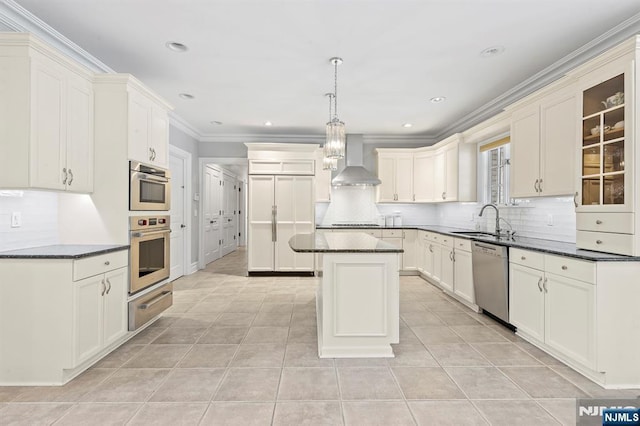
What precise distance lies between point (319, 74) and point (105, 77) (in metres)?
2.04

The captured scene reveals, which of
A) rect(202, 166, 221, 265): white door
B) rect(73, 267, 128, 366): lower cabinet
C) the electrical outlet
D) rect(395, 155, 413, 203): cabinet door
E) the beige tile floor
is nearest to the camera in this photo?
the beige tile floor

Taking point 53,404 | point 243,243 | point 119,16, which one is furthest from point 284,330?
point 243,243

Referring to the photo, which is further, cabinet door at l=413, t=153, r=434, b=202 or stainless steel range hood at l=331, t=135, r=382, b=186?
cabinet door at l=413, t=153, r=434, b=202

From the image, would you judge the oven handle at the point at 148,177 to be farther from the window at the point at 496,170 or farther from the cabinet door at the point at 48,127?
the window at the point at 496,170

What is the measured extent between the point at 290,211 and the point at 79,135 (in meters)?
3.51

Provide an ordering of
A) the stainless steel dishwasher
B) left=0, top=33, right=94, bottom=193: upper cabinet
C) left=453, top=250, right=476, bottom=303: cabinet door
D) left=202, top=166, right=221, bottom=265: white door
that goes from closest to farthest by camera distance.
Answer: left=0, top=33, right=94, bottom=193: upper cabinet
the stainless steel dishwasher
left=453, top=250, right=476, bottom=303: cabinet door
left=202, top=166, right=221, bottom=265: white door

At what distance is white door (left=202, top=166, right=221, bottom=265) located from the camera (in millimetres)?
7008

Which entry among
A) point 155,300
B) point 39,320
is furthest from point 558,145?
point 39,320

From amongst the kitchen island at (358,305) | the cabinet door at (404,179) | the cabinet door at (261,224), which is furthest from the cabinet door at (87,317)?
the cabinet door at (404,179)

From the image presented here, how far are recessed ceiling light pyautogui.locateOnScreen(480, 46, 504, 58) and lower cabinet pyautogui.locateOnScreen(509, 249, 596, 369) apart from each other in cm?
189

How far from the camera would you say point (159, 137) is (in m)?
3.40

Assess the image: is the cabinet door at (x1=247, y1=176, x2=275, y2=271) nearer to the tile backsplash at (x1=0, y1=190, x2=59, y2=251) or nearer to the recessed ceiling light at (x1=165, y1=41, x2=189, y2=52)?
the recessed ceiling light at (x1=165, y1=41, x2=189, y2=52)

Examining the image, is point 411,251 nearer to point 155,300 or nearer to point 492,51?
point 492,51

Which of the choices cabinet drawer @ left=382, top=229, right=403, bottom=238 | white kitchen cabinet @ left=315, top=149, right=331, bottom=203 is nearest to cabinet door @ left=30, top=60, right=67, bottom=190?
white kitchen cabinet @ left=315, top=149, right=331, bottom=203
